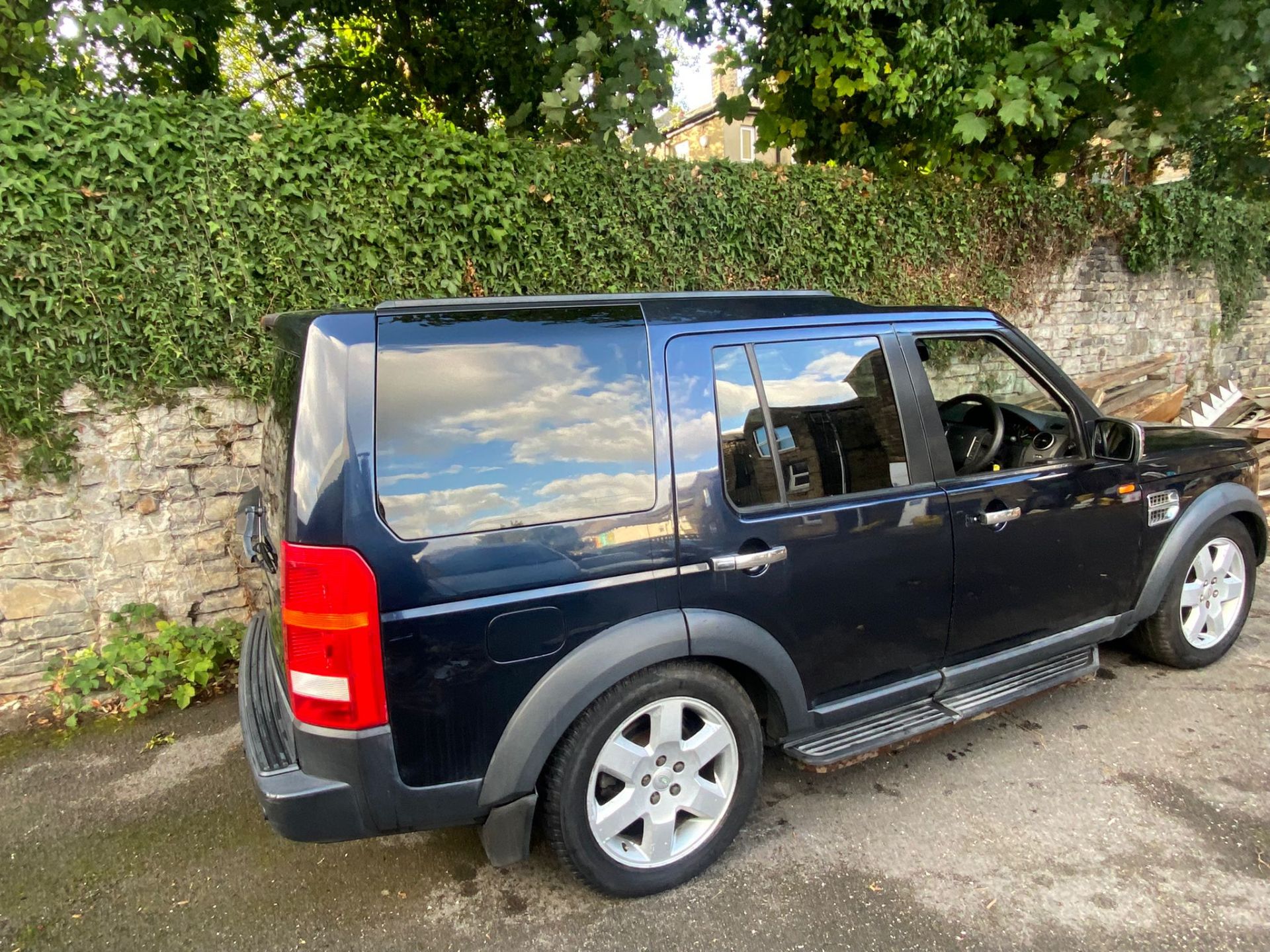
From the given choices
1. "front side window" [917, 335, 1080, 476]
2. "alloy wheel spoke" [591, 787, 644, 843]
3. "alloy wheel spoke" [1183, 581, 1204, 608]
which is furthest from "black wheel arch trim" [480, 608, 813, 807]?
"alloy wheel spoke" [1183, 581, 1204, 608]

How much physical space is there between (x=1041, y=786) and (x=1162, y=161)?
33.1 ft

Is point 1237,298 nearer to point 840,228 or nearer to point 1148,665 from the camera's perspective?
point 840,228

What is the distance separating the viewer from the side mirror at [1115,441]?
10.8 ft

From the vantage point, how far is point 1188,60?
6242 mm

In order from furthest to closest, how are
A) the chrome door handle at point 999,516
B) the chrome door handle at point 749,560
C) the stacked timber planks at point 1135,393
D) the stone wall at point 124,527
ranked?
the stacked timber planks at point 1135,393 → the stone wall at point 124,527 → the chrome door handle at point 999,516 → the chrome door handle at point 749,560

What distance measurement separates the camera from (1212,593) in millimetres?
3896

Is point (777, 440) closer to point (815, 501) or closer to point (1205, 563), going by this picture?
point (815, 501)

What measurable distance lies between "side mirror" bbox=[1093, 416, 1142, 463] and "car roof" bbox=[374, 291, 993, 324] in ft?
2.39

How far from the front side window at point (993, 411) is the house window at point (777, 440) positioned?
727 millimetres

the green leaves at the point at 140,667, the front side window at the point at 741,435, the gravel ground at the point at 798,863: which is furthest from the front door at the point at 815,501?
the green leaves at the point at 140,667

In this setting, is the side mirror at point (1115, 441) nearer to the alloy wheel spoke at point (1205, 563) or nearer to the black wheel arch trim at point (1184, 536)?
the black wheel arch trim at point (1184, 536)

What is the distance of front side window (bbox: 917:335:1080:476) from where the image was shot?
10.7 ft

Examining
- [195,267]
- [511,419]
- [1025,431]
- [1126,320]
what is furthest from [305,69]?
[1126,320]

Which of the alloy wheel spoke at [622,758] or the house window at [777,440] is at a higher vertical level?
the house window at [777,440]
